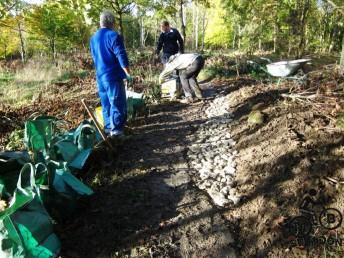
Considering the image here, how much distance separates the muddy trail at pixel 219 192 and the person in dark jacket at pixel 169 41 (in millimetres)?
3601

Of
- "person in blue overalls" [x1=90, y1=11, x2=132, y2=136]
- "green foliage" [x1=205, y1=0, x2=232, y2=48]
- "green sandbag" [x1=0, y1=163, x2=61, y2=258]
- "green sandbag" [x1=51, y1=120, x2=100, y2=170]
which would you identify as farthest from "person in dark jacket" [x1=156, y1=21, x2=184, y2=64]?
"green foliage" [x1=205, y1=0, x2=232, y2=48]

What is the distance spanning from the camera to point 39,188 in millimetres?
3230

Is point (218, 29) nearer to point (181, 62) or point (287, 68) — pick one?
point (287, 68)

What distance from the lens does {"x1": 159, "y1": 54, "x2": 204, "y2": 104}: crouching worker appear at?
746 centimetres

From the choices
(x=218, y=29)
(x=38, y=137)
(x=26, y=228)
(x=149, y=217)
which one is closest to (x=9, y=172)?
(x=38, y=137)

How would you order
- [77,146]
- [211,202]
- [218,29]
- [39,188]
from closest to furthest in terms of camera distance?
[39,188], [211,202], [77,146], [218,29]

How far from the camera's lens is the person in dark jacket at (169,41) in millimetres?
8685

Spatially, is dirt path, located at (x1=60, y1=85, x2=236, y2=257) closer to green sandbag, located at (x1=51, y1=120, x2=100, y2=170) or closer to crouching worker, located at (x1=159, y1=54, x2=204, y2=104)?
green sandbag, located at (x1=51, y1=120, x2=100, y2=170)

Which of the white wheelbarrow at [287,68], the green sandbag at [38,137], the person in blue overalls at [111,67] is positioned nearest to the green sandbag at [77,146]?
the green sandbag at [38,137]

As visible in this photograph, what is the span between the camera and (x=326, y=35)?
30.2 m

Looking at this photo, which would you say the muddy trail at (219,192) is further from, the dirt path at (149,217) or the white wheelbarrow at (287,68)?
the white wheelbarrow at (287,68)

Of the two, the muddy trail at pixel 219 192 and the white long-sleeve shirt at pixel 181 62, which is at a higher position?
the white long-sleeve shirt at pixel 181 62

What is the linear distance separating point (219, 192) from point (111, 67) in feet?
9.00

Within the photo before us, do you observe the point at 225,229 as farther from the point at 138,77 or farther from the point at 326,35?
the point at 326,35
